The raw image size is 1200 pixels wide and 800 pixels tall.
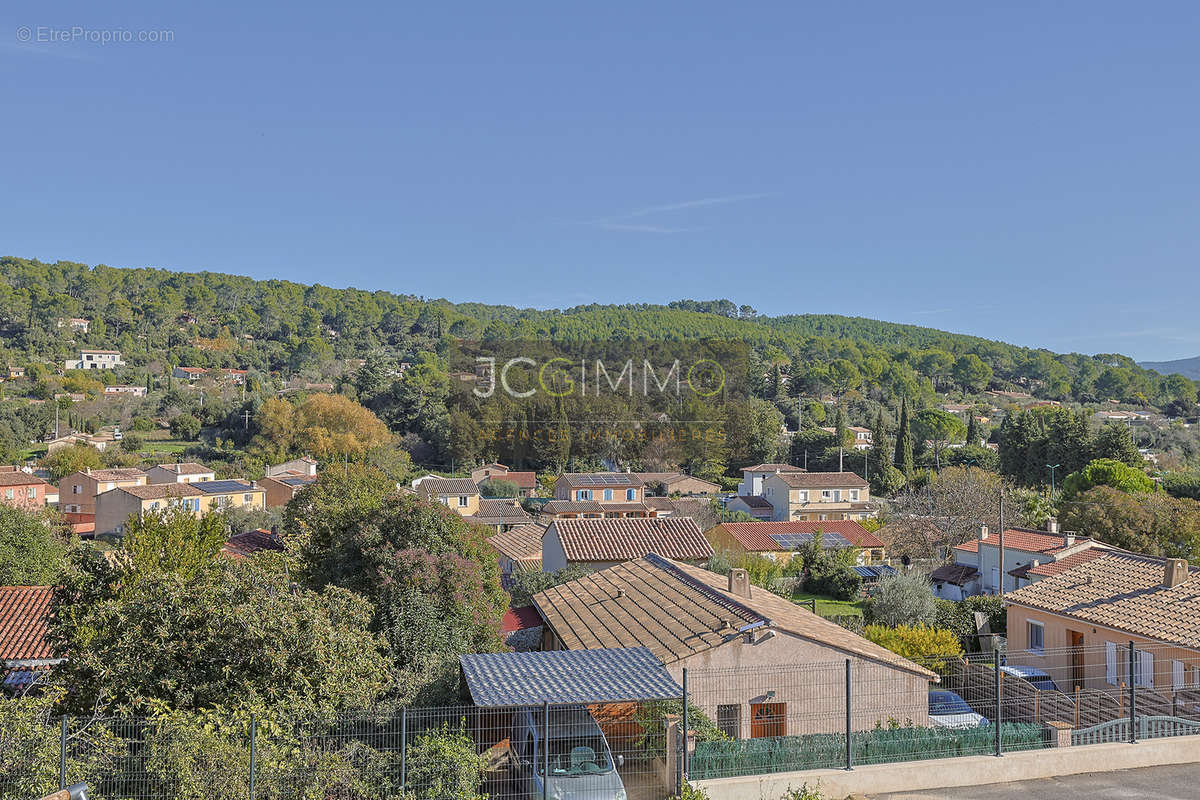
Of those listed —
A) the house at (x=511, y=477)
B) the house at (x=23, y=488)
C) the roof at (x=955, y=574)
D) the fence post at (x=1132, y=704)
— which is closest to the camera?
the fence post at (x=1132, y=704)

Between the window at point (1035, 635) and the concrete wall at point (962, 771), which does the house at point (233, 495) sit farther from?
the concrete wall at point (962, 771)

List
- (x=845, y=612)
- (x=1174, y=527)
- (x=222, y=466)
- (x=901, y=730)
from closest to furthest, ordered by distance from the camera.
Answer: (x=901, y=730)
(x=845, y=612)
(x=1174, y=527)
(x=222, y=466)

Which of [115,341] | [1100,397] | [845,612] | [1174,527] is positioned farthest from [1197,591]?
[1100,397]

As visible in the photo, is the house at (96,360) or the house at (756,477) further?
the house at (96,360)

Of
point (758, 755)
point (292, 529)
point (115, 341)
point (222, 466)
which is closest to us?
point (758, 755)

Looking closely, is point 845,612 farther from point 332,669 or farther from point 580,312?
point 580,312

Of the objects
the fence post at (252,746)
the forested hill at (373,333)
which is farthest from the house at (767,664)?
the forested hill at (373,333)

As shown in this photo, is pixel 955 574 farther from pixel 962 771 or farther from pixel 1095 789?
pixel 962 771
